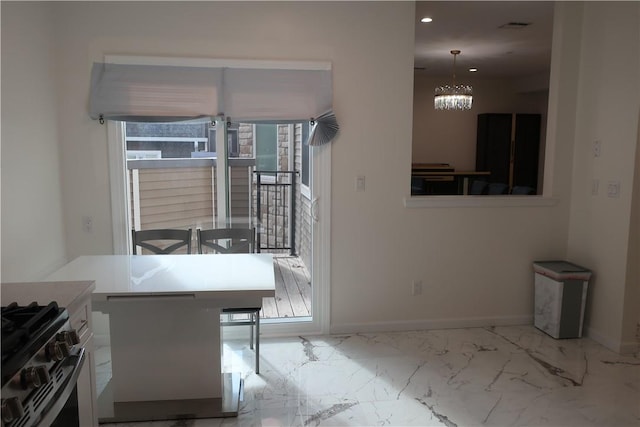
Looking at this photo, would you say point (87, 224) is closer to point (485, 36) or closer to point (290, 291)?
point (290, 291)

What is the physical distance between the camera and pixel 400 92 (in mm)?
3680

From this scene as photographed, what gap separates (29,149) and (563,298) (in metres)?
3.68

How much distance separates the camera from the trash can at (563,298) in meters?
3.66

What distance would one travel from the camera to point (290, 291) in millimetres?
4258

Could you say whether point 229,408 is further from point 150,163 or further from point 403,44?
point 403,44

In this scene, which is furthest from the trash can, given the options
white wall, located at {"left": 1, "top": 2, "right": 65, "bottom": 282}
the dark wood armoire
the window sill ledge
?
the dark wood armoire

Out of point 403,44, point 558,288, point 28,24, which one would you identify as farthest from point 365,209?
point 28,24

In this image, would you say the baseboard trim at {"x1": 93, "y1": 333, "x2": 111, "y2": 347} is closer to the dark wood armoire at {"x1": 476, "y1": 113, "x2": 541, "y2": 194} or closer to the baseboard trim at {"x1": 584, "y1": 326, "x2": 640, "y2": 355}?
the baseboard trim at {"x1": 584, "y1": 326, "x2": 640, "y2": 355}

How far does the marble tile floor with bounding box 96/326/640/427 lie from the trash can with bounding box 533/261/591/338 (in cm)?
10

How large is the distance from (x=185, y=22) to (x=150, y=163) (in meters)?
1.01

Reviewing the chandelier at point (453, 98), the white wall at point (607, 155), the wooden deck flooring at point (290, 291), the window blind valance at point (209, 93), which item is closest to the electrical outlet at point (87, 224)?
the window blind valance at point (209, 93)

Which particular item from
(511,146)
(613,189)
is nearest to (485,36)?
(613,189)

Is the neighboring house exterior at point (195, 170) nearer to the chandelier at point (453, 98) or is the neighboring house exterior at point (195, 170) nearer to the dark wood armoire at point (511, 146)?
the chandelier at point (453, 98)

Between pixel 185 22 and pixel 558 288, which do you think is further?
pixel 558 288
